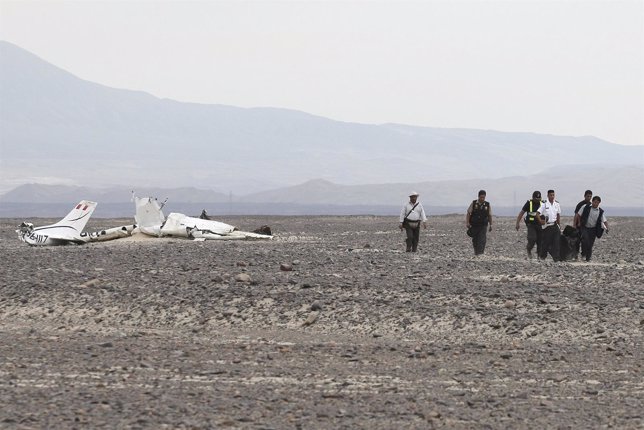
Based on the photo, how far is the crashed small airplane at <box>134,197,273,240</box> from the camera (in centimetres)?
2797

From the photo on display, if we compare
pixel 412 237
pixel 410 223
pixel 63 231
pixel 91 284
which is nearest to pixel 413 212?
pixel 410 223

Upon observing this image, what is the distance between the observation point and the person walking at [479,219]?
22000 mm

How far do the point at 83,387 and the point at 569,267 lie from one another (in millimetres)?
11543

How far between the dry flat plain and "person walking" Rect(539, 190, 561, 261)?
106cm

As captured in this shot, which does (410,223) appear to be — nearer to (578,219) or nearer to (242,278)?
(578,219)

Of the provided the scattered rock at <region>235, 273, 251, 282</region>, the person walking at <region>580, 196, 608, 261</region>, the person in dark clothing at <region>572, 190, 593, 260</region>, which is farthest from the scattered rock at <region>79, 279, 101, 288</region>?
the person walking at <region>580, 196, 608, 261</region>

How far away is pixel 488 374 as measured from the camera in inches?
418

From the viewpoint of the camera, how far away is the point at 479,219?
72.9ft

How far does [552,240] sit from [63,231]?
12266 millimetres

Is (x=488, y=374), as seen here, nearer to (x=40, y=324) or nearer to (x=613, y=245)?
(x=40, y=324)

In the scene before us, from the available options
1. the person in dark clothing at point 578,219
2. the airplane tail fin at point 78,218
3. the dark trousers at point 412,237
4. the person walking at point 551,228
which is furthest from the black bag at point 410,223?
the airplane tail fin at point 78,218

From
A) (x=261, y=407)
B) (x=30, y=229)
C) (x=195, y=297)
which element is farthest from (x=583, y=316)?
(x=30, y=229)

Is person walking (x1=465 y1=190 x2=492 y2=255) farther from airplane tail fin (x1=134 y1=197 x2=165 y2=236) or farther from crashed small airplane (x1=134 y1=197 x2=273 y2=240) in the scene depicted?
airplane tail fin (x1=134 y1=197 x2=165 y2=236)

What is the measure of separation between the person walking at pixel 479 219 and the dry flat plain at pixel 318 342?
1.38 m
